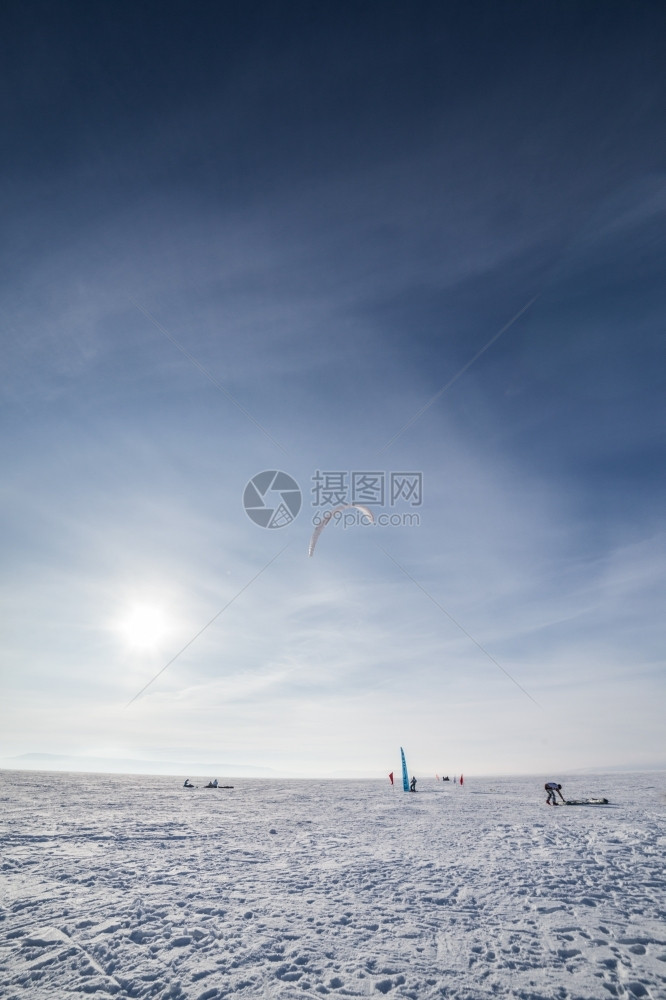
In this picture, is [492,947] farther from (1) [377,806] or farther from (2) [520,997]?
(1) [377,806]

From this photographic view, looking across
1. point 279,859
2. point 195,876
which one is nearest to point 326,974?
point 195,876

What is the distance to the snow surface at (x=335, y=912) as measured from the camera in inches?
256

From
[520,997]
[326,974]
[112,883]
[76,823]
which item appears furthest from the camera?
[76,823]

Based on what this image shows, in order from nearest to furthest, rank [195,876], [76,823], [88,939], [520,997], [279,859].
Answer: [520,997] < [88,939] < [195,876] < [279,859] < [76,823]

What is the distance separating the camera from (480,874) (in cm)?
1135

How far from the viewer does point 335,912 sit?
897 cm

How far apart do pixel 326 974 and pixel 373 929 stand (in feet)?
6.25

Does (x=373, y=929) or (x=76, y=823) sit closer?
(x=373, y=929)

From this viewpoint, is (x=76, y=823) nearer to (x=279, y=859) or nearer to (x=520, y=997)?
(x=279, y=859)

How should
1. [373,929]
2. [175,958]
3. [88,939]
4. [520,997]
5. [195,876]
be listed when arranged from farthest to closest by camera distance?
[195,876] → [373,929] → [88,939] → [175,958] → [520,997]

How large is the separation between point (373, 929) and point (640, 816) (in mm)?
17476

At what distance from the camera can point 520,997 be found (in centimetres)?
609

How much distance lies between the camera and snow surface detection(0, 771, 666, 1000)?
6500 mm

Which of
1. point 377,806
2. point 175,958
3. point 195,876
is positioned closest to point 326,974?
point 175,958
